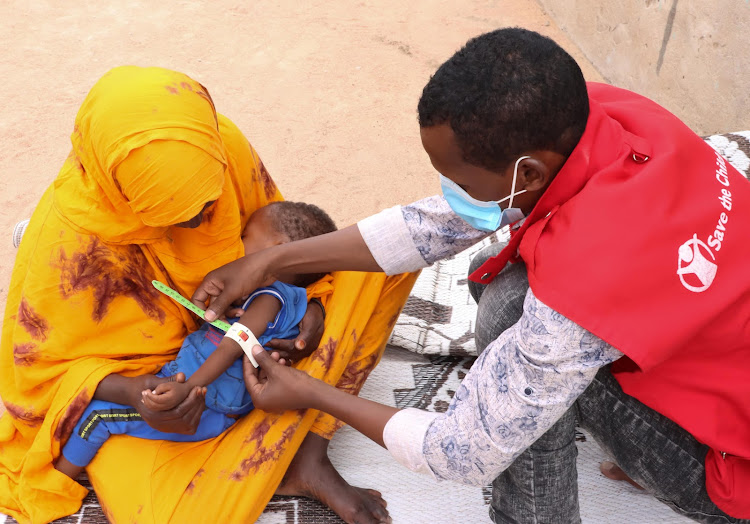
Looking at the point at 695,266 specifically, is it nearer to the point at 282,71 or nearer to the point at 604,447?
the point at 604,447

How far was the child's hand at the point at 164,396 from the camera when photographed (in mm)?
1886

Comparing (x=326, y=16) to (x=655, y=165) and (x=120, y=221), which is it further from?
(x=655, y=165)

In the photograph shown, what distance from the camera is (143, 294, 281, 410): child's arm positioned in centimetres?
190

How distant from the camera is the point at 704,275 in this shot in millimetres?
1453

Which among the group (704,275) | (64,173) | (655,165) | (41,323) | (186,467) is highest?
(655,165)

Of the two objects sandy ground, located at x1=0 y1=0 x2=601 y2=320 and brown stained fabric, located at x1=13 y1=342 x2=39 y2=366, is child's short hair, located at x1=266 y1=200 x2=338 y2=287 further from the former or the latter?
sandy ground, located at x1=0 y1=0 x2=601 y2=320

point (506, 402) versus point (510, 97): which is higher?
point (510, 97)

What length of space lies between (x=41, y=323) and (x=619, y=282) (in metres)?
1.48

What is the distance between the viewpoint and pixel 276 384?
6.32 ft

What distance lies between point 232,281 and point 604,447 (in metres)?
1.10

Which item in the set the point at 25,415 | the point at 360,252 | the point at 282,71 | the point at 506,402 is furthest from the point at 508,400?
the point at 282,71

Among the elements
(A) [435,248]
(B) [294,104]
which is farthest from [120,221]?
(B) [294,104]

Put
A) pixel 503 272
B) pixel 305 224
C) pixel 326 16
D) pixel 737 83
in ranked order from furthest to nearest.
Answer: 1. pixel 326 16
2. pixel 737 83
3. pixel 305 224
4. pixel 503 272

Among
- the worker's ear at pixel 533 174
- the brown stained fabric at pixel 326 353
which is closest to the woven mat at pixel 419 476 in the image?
the brown stained fabric at pixel 326 353
